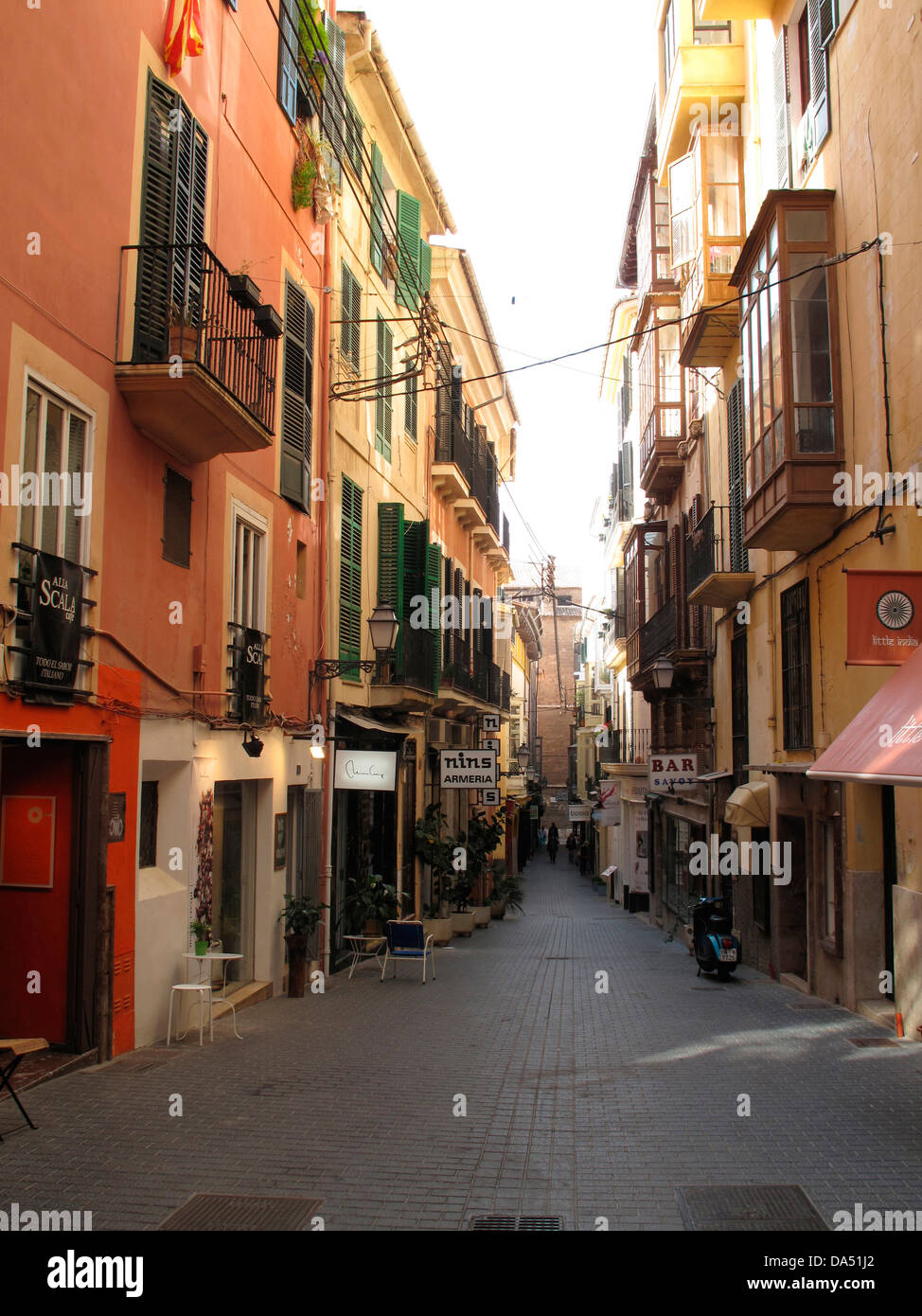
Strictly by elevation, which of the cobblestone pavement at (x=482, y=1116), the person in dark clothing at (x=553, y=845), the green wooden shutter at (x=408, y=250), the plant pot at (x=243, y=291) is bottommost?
the person in dark clothing at (x=553, y=845)

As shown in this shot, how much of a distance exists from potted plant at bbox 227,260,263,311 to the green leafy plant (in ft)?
22.6

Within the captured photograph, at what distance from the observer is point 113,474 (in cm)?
960

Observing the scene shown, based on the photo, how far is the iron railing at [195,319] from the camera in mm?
9836

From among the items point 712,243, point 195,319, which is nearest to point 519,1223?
point 195,319

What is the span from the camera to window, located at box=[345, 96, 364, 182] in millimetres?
17188

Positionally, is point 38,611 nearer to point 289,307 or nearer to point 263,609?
point 263,609

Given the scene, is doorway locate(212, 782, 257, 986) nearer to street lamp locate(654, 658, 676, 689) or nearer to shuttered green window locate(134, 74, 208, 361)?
shuttered green window locate(134, 74, 208, 361)

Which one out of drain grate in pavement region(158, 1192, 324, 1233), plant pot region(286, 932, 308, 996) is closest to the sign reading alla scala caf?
plant pot region(286, 932, 308, 996)

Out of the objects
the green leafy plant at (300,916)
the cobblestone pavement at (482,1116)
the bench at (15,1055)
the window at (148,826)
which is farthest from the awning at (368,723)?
the bench at (15,1055)

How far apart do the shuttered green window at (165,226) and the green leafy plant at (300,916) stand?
667cm

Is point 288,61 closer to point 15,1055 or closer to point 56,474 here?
point 56,474

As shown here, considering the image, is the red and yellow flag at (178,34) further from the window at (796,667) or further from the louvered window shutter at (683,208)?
the louvered window shutter at (683,208)
